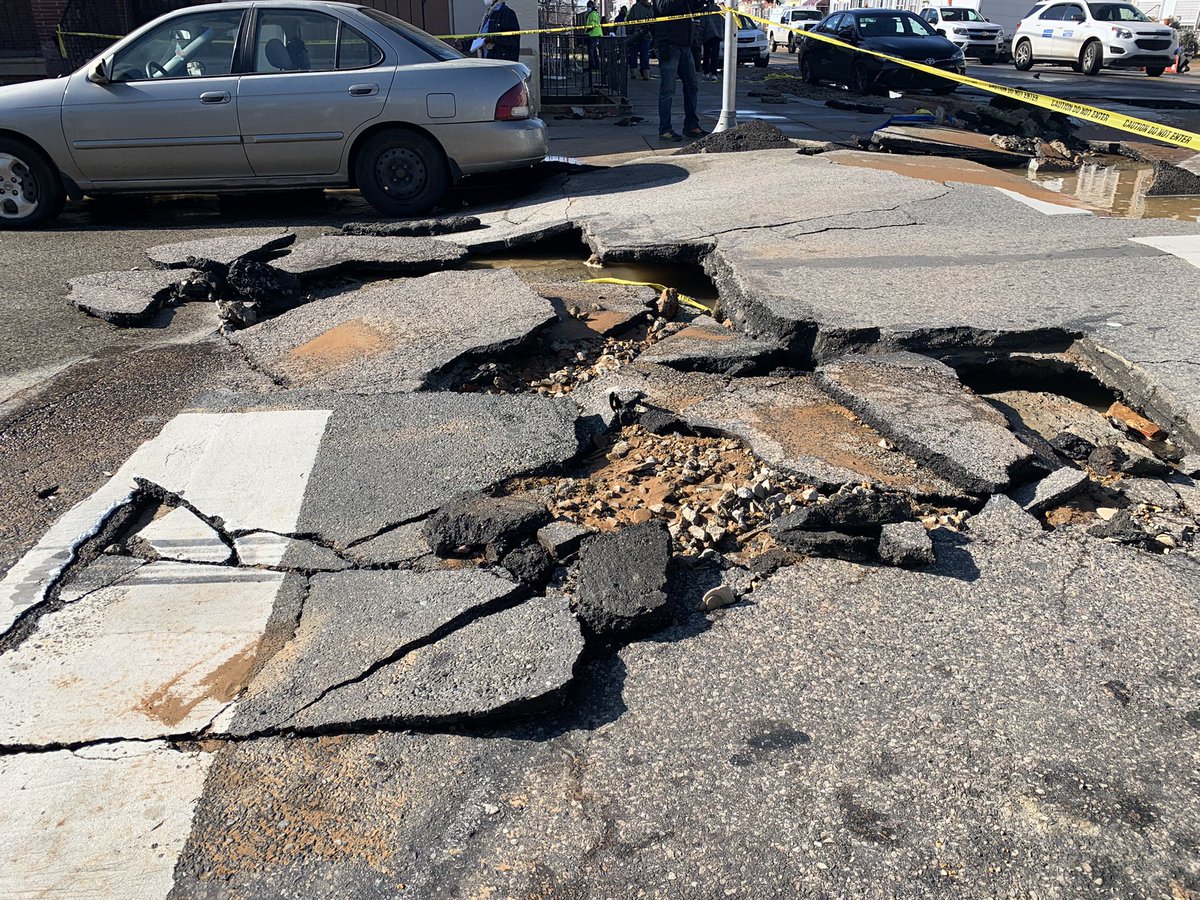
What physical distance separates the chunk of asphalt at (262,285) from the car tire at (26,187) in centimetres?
344

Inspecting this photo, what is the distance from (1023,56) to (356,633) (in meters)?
31.9

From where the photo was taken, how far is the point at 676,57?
41.4 ft

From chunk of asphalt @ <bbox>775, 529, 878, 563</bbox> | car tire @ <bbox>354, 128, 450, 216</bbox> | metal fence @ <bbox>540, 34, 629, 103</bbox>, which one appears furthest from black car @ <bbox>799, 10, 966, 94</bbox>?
chunk of asphalt @ <bbox>775, 529, 878, 563</bbox>

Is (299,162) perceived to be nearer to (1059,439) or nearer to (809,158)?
(809,158)

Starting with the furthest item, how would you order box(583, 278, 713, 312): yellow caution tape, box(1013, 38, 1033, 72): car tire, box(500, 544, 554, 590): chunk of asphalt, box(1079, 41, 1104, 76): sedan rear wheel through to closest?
box(1013, 38, 1033, 72): car tire, box(1079, 41, 1104, 76): sedan rear wheel, box(583, 278, 713, 312): yellow caution tape, box(500, 544, 554, 590): chunk of asphalt

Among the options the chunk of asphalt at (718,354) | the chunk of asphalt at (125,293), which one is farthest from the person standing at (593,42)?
the chunk of asphalt at (718,354)

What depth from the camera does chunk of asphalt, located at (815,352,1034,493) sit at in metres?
3.57

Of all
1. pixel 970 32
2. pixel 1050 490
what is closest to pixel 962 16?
pixel 970 32

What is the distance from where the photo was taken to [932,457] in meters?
3.64

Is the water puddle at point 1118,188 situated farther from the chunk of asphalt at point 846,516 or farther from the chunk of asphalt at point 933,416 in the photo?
the chunk of asphalt at point 846,516

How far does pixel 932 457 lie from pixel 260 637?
2513 millimetres

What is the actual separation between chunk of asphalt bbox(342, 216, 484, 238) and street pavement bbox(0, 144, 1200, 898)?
2.12 meters

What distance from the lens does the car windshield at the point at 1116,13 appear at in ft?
86.6

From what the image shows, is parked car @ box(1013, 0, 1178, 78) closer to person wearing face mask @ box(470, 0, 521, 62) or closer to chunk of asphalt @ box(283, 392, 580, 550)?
person wearing face mask @ box(470, 0, 521, 62)
